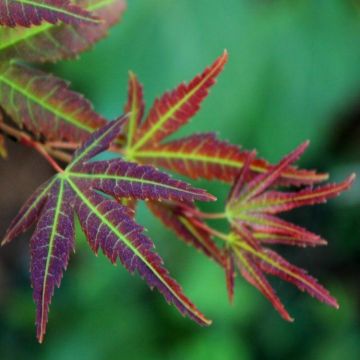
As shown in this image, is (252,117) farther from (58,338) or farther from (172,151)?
(172,151)

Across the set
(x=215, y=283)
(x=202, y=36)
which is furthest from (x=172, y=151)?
(x=202, y=36)

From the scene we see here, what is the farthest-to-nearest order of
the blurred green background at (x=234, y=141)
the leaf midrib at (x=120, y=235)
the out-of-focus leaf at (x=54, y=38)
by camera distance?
the blurred green background at (x=234, y=141)
the out-of-focus leaf at (x=54, y=38)
the leaf midrib at (x=120, y=235)

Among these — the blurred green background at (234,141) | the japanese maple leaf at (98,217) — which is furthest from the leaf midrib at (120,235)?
the blurred green background at (234,141)

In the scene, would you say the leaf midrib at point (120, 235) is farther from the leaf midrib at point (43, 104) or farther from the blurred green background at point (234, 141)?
the blurred green background at point (234, 141)

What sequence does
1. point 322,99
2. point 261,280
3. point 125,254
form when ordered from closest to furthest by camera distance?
point 125,254 → point 261,280 → point 322,99

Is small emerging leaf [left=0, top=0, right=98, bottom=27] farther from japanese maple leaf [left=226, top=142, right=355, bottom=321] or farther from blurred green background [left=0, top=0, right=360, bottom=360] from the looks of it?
blurred green background [left=0, top=0, right=360, bottom=360]

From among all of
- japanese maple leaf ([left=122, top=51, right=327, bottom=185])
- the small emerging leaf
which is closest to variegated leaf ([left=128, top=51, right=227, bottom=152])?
japanese maple leaf ([left=122, top=51, right=327, bottom=185])

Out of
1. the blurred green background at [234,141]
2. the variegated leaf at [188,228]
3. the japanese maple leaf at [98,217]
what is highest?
the japanese maple leaf at [98,217]
